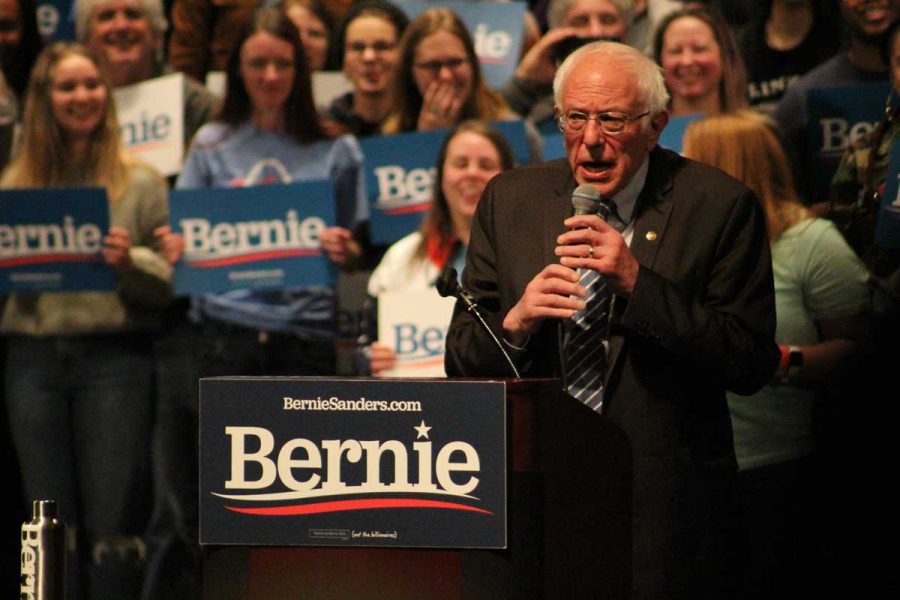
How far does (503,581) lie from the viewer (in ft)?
8.31

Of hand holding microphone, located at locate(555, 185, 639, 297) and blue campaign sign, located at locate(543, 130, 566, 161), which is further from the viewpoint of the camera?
blue campaign sign, located at locate(543, 130, 566, 161)

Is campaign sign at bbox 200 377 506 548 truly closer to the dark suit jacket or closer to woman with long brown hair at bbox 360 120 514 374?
the dark suit jacket

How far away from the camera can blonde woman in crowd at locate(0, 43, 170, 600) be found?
17.7 ft

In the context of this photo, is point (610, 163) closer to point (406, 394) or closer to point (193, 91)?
point (406, 394)

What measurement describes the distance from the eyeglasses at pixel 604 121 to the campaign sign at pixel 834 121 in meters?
1.89

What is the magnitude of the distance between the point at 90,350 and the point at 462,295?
2.88 metres

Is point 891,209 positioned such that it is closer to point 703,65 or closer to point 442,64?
point 703,65

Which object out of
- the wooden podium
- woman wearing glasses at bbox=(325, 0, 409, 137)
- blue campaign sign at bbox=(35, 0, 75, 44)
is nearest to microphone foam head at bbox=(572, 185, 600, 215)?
the wooden podium

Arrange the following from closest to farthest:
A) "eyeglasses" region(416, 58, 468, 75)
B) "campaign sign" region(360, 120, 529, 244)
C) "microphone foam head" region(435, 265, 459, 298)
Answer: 1. "microphone foam head" region(435, 265, 459, 298)
2. "campaign sign" region(360, 120, 529, 244)
3. "eyeglasses" region(416, 58, 468, 75)

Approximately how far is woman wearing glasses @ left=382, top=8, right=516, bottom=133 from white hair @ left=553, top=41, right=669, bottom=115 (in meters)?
2.34

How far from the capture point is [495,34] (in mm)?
5879

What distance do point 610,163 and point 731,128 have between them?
1465 mm

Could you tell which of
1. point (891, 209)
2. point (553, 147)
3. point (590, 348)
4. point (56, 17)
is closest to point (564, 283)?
point (590, 348)

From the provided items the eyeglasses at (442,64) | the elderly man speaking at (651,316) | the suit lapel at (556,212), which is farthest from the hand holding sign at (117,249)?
the suit lapel at (556,212)
